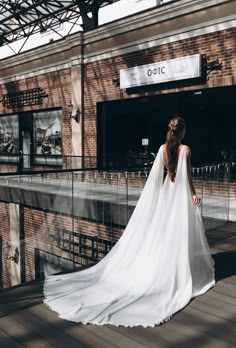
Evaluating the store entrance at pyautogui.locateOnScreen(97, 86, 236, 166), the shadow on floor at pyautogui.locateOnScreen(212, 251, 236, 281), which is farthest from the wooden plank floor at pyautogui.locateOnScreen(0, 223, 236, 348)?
the store entrance at pyautogui.locateOnScreen(97, 86, 236, 166)

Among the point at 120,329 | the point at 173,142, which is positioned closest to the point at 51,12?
the point at 173,142

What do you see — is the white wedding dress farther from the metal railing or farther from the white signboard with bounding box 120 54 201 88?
the white signboard with bounding box 120 54 201 88

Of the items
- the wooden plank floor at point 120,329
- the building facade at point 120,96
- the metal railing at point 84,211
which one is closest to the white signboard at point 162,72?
the building facade at point 120,96

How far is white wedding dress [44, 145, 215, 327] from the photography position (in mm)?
3854

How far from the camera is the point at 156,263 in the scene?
430 cm

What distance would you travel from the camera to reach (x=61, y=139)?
58.7 ft

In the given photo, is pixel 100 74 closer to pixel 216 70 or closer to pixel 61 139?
pixel 61 139

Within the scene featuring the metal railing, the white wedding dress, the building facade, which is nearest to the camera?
the white wedding dress

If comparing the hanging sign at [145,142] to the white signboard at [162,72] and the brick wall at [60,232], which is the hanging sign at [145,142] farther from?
the brick wall at [60,232]

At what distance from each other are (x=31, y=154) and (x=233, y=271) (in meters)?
16.6

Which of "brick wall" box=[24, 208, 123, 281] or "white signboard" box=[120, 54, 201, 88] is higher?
"white signboard" box=[120, 54, 201, 88]

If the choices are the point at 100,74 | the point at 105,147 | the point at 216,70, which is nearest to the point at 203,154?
the point at 216,70

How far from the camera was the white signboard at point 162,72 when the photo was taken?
463 inches

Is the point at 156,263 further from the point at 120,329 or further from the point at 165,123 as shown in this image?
the point at 165,123
